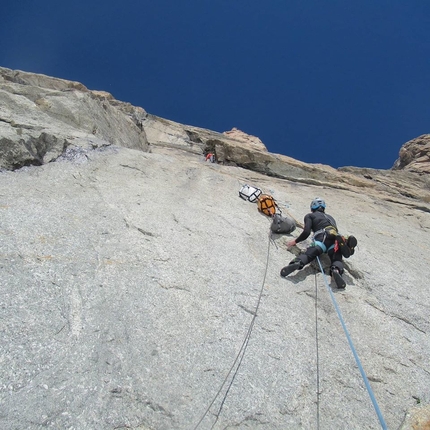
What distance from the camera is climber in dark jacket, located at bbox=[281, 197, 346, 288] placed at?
268 inches

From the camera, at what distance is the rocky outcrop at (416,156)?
2597 cm

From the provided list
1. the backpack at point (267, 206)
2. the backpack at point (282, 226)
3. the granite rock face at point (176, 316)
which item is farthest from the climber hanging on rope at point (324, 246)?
the backpack at point (267, 206)

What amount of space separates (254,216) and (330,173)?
9.40 meters

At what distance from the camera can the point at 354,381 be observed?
468cm

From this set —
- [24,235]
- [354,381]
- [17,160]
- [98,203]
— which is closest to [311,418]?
[354,381]

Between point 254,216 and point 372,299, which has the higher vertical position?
point 254,216

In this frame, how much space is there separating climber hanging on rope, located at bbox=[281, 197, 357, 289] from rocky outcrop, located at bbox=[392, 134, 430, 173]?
69.8 feet

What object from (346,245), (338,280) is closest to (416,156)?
(346,245)

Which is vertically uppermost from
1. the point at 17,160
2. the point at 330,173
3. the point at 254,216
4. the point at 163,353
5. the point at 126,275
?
the point at 330,173

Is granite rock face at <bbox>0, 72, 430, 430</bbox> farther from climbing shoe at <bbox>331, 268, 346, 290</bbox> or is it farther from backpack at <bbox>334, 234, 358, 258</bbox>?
backpack at <bbox>334, 234, 358, 258</bbox>

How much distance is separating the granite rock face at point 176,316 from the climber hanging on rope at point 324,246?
0.31 m

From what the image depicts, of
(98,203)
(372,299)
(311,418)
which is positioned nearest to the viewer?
(311,418)

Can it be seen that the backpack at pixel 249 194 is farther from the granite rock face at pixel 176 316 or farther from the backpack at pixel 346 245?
the backpack at pixel 346 245

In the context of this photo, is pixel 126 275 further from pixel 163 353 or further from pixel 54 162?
pixel 54 162
